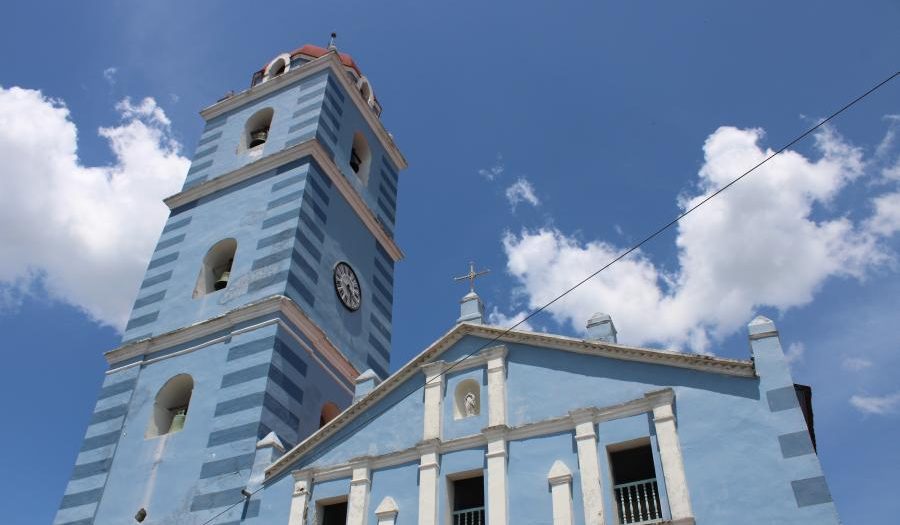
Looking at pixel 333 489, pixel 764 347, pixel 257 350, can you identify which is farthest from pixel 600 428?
pixel 257 350

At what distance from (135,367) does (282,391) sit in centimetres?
482

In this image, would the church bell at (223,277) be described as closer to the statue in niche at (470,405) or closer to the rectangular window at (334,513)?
the rectangular window at (334,513)

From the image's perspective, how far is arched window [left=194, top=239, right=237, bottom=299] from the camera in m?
→ 22.5

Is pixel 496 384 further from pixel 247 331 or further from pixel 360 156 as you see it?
pixel 360 156

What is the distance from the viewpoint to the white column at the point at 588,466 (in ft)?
43.8

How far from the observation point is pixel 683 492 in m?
12.9

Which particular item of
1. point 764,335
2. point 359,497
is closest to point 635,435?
point 764,335

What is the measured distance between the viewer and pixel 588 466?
13.9 m

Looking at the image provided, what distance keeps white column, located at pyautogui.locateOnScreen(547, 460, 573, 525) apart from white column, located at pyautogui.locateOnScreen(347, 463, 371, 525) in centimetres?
367

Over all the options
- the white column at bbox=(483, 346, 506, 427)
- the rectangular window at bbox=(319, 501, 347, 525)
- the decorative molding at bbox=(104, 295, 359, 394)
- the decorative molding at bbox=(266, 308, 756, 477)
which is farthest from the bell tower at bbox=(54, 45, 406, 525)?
the white column at bbox=(483, 346, 506, 427)

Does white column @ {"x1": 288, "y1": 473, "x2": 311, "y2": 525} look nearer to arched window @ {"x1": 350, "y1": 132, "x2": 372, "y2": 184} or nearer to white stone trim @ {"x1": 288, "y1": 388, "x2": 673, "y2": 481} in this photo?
white stone trim @ {"x1": 288, "y1": 388, "x2": 673, "y2": 481}

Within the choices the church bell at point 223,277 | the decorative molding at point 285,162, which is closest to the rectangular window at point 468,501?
the church bell at point 223,277

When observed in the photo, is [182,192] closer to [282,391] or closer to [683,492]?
[282,391]

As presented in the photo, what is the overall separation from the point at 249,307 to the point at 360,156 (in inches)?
366
